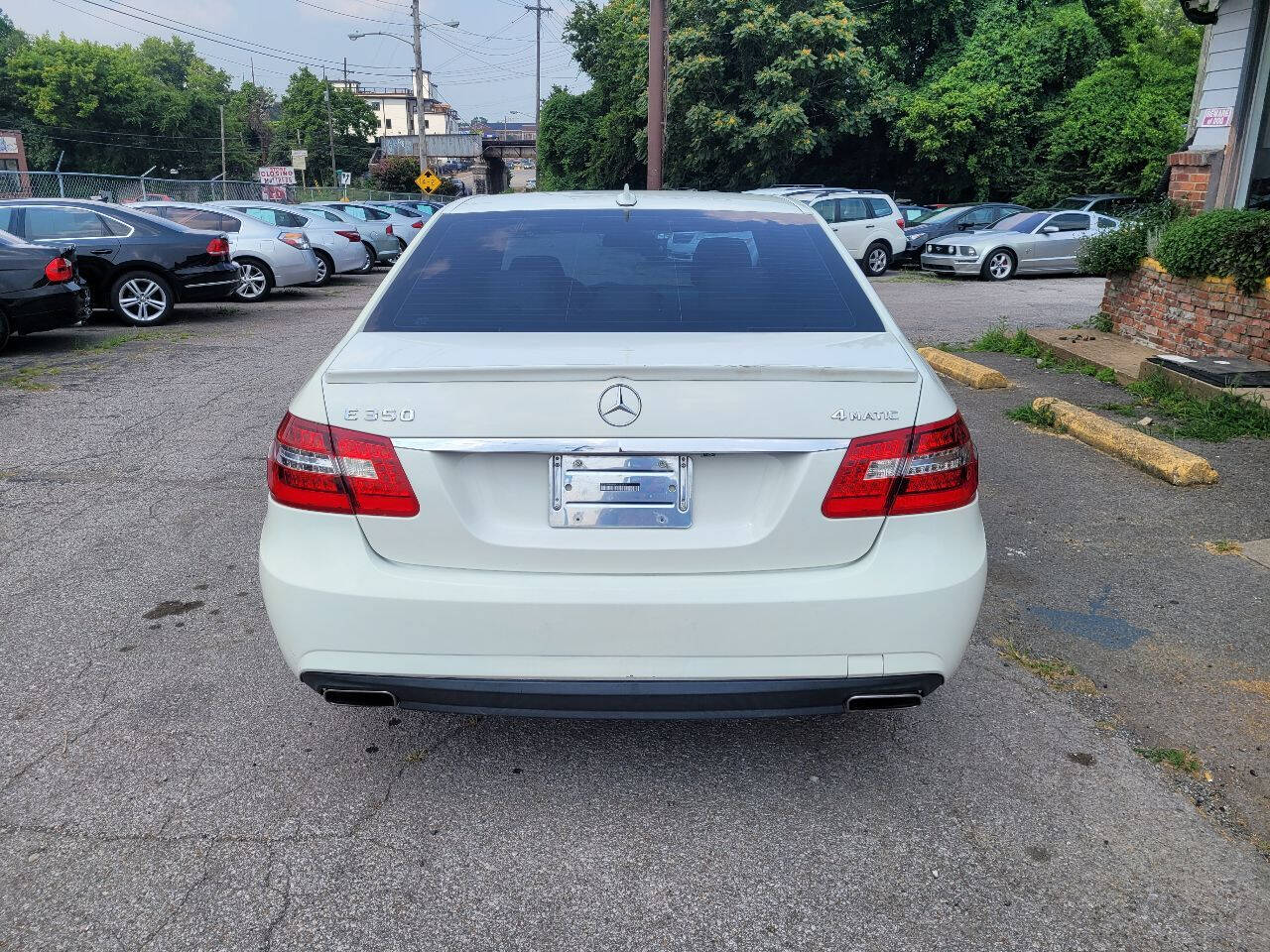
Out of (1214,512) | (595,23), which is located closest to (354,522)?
(1214,512)

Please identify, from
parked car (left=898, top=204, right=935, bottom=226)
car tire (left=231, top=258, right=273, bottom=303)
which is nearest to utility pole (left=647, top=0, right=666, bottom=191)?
parked car (left=898, top=204, right=935, bottom=226)

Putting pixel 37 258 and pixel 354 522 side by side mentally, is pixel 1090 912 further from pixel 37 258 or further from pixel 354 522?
pixel 37 258

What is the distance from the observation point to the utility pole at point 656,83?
20.8 meters

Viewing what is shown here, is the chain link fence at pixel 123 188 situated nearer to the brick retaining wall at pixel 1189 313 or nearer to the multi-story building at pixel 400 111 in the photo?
the brick retaining wall at pixel 1189 313

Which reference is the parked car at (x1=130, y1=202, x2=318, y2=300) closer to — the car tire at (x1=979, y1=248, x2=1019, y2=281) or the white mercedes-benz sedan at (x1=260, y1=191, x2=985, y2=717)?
the car tire at (x1=979, y1=248, x2=1019, y2=281)

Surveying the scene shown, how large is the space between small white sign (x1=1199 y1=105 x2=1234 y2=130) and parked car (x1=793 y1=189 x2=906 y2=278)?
34.1ft

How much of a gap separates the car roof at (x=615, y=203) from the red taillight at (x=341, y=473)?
1.41 metres

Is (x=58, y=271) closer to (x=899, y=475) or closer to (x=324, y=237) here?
(x=324, y=237)

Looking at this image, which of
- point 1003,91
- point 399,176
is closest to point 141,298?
point 1003,91

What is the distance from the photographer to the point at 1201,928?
238 centimetres

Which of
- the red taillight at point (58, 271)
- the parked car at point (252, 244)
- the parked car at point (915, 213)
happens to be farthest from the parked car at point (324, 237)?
the parked car at point (915, 213)

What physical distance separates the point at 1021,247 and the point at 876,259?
2.95m

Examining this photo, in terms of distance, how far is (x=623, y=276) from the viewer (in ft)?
10.7

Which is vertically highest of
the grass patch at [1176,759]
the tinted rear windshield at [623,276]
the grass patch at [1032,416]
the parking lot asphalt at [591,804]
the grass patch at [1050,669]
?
the tinted rear windshield at [623,276]
